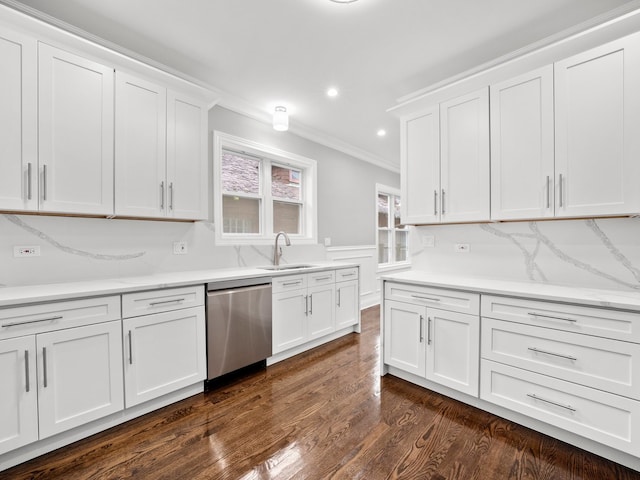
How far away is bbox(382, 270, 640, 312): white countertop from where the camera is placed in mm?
1557

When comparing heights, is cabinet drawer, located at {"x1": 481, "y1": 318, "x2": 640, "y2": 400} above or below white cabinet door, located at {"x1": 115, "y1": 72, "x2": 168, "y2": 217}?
below

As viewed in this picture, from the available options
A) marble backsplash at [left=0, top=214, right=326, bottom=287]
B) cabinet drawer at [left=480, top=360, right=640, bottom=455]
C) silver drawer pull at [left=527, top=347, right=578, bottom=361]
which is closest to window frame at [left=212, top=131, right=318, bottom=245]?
marble backsplash at [left=0, top=214, right=326, bottom=287]

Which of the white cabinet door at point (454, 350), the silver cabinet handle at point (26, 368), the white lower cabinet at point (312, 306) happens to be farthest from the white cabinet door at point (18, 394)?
the white cabinet door at point (454, 350)

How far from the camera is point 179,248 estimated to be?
106 inches

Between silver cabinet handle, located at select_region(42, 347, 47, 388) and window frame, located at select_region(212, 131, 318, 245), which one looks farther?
window frame, located at select_region(212, 131, 318, 245)

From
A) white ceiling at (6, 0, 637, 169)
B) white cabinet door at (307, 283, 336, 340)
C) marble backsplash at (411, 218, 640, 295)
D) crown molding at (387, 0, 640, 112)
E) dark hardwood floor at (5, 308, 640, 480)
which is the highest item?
white ceiling at (6, 0, 637, 169)

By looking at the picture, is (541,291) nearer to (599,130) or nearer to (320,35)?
(599,130)

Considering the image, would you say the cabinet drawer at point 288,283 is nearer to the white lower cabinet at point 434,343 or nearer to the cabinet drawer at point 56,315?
the white lower cabinet at point 434,343

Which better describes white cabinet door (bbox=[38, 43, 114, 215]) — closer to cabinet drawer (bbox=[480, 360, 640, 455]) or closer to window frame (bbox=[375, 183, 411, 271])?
cabinet drawer (bbox=[480, 360, 640, 455])

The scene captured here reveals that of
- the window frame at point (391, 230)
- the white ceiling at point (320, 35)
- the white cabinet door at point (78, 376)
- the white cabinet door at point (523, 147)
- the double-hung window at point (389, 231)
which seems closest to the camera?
the white cabinet door at point (78, 376)

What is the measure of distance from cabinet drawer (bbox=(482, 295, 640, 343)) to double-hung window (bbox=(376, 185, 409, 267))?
3451 mm

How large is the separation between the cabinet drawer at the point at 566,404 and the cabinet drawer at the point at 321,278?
1692 millimetres

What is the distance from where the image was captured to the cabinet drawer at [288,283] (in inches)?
109

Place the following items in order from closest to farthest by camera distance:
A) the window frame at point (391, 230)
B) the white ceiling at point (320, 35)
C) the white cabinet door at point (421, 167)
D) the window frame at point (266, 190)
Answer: the white ceiling at point (320, 35) → the white cabinet door at point (421, 167) → the window frame at point (266, 190) → the window frame at point (391, 230)
